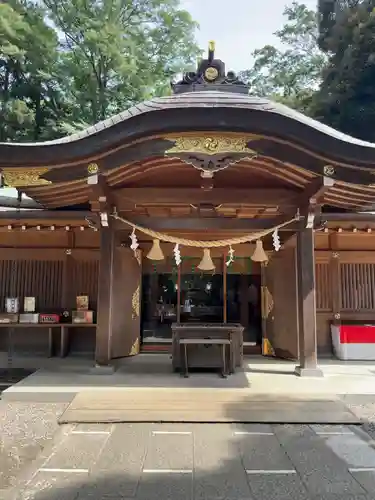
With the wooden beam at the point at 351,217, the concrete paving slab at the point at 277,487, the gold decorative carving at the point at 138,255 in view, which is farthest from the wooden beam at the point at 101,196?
the concrete paving slab at the point at 277,487

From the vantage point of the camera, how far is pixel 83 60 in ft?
69.4

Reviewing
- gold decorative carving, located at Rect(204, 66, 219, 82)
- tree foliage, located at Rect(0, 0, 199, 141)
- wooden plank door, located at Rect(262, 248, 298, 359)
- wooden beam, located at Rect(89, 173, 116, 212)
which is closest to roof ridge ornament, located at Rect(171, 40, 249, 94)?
gold decorative carving, located at Rect(204, 66, 219, 82)

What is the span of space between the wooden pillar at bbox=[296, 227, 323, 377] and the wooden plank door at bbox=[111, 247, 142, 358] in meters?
2.85

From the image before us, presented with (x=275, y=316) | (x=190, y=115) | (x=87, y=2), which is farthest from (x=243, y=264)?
(x=87, y=2)

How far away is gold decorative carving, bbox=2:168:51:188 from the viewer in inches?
208

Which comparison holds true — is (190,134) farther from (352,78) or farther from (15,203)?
(352,78)

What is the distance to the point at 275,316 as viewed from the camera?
765cm

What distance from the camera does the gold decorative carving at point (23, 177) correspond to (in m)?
5.28

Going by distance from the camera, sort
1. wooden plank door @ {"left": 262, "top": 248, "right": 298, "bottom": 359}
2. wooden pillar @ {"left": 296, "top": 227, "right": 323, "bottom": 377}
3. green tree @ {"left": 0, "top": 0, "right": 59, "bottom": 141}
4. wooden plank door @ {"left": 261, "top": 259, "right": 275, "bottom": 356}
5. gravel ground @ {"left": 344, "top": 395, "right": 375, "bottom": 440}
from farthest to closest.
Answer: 1. green tree @ {"left": 0, "top": 0, "right": 59, "bottom": 141}
2. wooden plank door @ {"left": 261, "top": 259, "right": 275, "bottom": 356}
3. wooden plank door @ {"left": 262, "top": 248, "right": 298, "bottom": 359}
4. wooden pillar @ {"left": 296, "top": 227, "right": 323, "bottom": 377}
5. gravel ground @ {"left": 344, "top": 395, "right": 375, "bottom": 440}

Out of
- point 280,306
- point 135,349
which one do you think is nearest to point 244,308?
point 280,306

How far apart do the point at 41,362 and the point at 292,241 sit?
15.5 feet

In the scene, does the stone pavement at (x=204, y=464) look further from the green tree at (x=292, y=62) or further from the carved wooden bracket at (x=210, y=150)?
the green tree at (x=292, y=62)

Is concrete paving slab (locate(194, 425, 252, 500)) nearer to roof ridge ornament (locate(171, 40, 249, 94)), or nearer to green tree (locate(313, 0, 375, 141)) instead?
roof ridge ornament (locate(171, 40, 249, 94))

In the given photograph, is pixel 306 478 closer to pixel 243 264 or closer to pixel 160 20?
pixel 243 264
